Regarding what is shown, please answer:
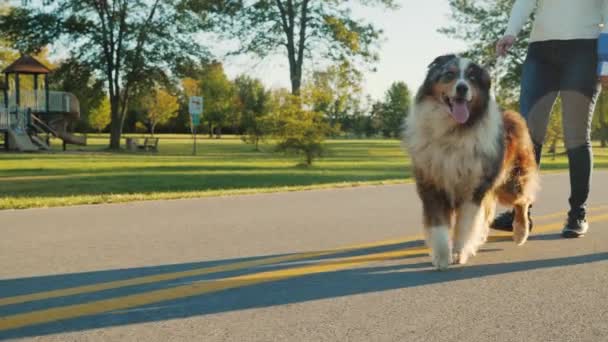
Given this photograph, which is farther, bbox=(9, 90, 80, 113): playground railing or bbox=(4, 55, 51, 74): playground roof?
bbox=(9, 90, 80, 113): playground railing

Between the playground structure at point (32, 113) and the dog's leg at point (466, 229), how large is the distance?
32.9m

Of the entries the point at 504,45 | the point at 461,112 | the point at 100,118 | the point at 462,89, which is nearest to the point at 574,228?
the point at 504,45

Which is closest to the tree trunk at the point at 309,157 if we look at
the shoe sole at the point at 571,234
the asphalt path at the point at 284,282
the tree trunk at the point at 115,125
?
the asphalt path at the point at 284,282

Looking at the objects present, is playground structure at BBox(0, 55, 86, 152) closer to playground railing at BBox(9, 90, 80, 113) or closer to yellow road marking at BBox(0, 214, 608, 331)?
playground railing at BBox(9, 90, 80, 113)

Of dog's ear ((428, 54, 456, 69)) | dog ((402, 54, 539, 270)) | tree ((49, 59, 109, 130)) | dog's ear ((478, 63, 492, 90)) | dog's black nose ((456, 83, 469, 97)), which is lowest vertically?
dog ((402, 54, 539, 270))

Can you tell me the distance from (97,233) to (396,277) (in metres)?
3.24

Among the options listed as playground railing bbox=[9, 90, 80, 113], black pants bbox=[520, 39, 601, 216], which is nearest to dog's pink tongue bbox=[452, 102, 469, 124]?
black pants bbox=[520, 39, 601, 216]

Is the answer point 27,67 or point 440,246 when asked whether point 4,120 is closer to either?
point 27,67

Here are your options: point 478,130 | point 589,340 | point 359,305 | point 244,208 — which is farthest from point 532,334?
point 244,208

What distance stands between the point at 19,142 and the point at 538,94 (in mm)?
32994

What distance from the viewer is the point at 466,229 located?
15.3ft

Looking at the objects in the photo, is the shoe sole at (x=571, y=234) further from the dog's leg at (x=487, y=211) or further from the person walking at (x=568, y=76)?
the dog's leg at (x=487, y=211)

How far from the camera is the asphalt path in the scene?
3.17 meters

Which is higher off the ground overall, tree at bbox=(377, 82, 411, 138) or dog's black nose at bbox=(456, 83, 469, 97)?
tree at bbox=(377, 82, 411, 138)
